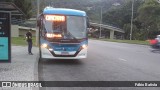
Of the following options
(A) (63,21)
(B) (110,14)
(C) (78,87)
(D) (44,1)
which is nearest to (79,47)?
(A) (63,21)

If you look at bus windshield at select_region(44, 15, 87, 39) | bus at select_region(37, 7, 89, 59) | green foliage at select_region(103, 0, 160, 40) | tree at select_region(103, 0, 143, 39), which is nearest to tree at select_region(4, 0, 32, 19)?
green foliage at select_region(103, 0, 160, 40)

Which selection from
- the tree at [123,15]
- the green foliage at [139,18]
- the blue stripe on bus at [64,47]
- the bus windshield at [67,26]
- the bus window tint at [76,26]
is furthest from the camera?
the tree at [123,15]

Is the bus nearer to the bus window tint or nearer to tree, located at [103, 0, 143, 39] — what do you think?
the bus window tint

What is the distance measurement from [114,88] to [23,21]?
5765 centimetres

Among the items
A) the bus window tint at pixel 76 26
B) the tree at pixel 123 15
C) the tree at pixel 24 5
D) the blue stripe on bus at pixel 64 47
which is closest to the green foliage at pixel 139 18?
the tree at pixel 123 15

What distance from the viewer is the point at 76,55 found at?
18.7m

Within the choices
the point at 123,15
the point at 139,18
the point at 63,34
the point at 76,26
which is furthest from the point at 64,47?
the point at 123,15

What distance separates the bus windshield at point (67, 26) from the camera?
1871cm

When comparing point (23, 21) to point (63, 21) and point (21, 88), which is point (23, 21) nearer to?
point (63, 21)

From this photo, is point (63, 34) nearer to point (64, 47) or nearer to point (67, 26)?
point (67, 26)

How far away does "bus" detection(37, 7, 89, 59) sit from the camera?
18422 millimetres

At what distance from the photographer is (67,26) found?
742 inches

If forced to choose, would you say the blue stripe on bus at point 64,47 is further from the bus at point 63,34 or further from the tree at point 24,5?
the tree at point 24,5

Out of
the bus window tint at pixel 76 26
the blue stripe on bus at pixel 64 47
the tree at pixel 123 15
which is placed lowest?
the blue stripe on bus at pixel 64 47
